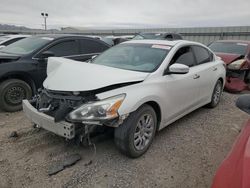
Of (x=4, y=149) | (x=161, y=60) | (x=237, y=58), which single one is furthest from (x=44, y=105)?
(x=237, y=58)

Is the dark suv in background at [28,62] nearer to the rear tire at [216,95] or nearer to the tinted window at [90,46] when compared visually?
the tinted window at [90,46]

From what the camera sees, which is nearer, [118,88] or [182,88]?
[118,88]

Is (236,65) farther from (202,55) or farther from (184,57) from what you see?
(184,57)

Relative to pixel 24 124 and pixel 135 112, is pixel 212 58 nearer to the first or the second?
pixel 135 112

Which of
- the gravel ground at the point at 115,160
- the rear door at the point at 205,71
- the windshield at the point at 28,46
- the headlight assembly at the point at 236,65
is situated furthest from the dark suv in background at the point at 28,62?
the headlight assembly at the point at 236,65

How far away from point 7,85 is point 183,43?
3.50m

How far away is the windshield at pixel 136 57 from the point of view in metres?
3.75

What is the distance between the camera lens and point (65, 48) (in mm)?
5816

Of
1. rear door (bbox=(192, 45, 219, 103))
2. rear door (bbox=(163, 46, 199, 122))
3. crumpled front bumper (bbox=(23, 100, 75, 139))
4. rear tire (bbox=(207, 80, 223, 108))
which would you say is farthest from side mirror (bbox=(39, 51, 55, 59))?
rear tire (bbox=(207, 80, 223, 108))

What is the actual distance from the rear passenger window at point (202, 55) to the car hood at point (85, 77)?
5.93 ft

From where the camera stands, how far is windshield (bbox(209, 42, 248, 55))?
7.84m

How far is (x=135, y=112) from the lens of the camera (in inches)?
122

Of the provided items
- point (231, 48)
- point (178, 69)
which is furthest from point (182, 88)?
point (231, 48)

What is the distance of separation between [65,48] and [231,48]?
5.50 meters
